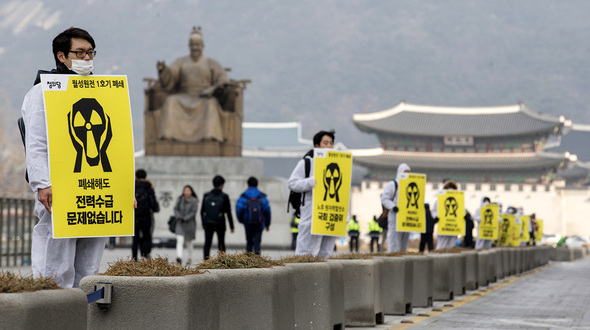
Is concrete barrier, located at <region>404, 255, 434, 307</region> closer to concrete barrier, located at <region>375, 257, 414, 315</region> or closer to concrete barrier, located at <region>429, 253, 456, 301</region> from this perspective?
concrete barrier, located at <region>375, 257, 414, 315</region>

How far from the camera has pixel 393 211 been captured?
1379cm

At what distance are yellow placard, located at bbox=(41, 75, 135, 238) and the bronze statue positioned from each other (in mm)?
19914

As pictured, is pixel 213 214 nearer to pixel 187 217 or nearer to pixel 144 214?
pixel 187 217

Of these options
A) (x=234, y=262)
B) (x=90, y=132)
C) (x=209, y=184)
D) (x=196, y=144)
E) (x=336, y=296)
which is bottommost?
(x=336, y=296)

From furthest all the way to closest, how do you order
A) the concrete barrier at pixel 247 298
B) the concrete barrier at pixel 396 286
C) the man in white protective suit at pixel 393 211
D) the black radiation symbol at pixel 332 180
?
the man in white protective suit at pixel 393 211 < the black radiation symbol at pixel 332 180 < the concrete barrier at pixel 396 286 < the concrete barrier at pixel 247 298

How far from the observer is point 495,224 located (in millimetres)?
21531

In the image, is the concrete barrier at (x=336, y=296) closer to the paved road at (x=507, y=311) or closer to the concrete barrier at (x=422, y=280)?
the paved road at (x=507, y=311)

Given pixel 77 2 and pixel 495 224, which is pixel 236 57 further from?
pixel 495 224

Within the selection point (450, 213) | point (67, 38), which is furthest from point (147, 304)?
point (450, 213)

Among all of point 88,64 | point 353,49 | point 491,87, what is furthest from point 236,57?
point 88,64

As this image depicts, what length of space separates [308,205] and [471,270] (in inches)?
227

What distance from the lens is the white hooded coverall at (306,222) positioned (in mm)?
9719

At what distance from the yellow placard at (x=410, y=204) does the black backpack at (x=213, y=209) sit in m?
3.48

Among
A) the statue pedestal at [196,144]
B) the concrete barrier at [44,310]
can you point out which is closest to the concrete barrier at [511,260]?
the statue pedestal at [196,144]
